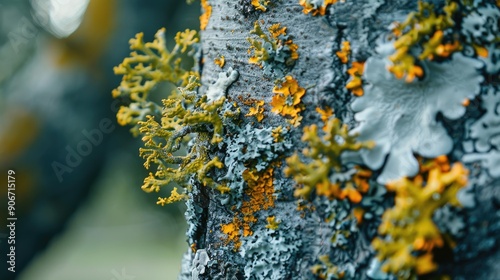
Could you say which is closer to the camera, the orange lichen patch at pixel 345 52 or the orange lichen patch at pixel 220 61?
the orange lichen patch at pixel 345 52

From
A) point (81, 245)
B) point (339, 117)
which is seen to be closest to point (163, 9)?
point (339, 117)

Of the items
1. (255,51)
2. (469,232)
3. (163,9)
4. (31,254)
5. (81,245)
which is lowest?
(81,245)

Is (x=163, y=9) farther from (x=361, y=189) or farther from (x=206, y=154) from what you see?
(x=361, y=189)

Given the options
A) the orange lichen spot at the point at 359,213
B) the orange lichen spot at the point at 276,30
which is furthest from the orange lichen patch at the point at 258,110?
the orange lichen spot at the point at 359,213

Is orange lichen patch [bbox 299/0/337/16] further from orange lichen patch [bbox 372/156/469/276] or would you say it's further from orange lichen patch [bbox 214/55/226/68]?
orange lichen patch [bbox 372/156/469/276]

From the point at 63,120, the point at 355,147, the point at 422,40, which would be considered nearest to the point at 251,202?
the point at 355,147

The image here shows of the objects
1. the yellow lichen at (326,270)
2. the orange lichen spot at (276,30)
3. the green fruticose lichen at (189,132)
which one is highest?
the orange lichen spot at (276,30)

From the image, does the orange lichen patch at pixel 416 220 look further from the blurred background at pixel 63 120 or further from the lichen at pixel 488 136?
the blurred background at pixel 63 120
